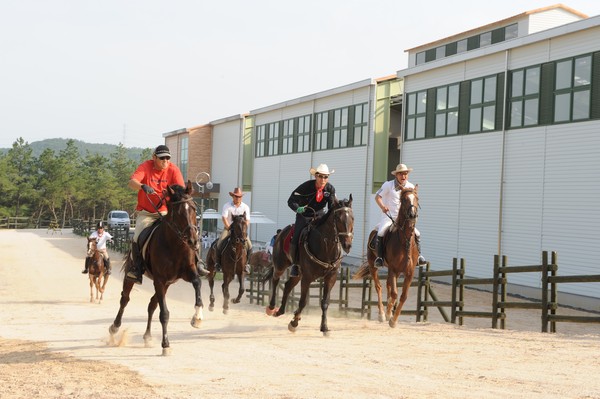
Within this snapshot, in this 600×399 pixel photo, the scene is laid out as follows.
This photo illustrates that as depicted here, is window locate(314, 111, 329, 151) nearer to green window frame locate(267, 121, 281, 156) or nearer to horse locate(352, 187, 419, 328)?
green window frame locate(267, 121, 281, 156)

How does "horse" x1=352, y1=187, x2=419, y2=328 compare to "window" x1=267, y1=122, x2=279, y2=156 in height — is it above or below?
below

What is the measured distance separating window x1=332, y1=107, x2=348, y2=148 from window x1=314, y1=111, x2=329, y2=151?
39.8 inches

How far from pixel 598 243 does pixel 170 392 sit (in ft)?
65.3

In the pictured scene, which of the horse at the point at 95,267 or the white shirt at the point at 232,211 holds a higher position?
the white shirt at the point at 232,211

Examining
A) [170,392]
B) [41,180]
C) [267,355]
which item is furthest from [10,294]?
[41,180]

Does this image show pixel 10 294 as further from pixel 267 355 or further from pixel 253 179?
pixel 253 179

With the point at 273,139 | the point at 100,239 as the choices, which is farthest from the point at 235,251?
the point at 273,139

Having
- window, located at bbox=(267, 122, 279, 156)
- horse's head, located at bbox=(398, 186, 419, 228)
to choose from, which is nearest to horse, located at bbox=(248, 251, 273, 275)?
horse's head, located at bbox=(398, 186, 419, 228)

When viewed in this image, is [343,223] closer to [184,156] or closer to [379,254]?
[379,254]

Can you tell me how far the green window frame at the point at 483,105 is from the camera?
97.8 ft

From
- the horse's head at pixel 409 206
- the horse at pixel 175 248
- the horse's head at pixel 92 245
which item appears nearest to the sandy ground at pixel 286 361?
the horse at pixel 175 248

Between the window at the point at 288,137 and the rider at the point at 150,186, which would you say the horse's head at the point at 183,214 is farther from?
the window at the point at 288,137

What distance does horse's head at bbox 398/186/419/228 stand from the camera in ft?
44.7

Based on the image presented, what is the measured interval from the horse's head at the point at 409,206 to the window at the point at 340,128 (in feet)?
90.4
